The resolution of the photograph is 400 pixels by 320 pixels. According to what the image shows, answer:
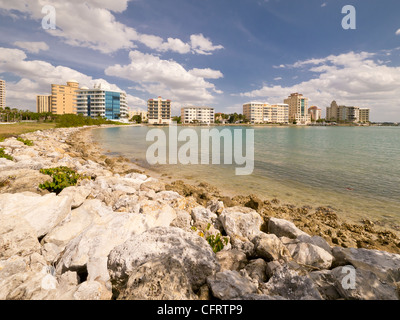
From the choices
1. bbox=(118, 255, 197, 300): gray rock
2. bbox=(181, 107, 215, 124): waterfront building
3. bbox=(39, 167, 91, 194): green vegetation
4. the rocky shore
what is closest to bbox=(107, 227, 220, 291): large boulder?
the rocky shore

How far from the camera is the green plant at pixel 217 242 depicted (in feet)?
18.8

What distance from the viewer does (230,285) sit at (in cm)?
392

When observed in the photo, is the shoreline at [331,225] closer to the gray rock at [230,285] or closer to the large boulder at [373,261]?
the large boulder at [373,261]

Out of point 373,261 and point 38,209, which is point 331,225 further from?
point 38,209

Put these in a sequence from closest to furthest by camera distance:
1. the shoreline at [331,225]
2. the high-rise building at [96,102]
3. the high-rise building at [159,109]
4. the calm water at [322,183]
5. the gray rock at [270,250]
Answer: the gray rock at [270,250] < the shoreline at [331,225] < the calm water at [322,183] < the high-rise building at [96,102] < the high-rise building at [159,109]

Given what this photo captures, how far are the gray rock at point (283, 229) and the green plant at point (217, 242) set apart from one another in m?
2.00

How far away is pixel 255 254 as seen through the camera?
5410mm

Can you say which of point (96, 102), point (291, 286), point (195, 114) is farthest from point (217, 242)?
point (195, 114)

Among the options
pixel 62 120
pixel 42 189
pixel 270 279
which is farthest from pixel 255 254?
pixel 62 120

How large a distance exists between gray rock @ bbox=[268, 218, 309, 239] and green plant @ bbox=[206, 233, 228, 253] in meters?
2.00

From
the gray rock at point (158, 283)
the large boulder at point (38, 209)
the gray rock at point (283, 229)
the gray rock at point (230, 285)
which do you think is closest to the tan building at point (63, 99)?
the large boulder at point (38, 209)

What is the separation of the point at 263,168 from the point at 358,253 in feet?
49.8

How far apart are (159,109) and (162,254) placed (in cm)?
18349

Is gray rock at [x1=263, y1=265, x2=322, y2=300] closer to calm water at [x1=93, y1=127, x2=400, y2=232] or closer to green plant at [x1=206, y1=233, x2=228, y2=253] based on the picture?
green plant at [x1=206, y1=233, x2=228, y2=253]
